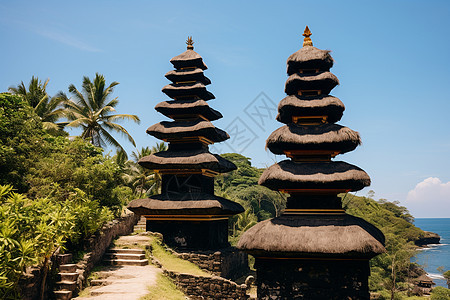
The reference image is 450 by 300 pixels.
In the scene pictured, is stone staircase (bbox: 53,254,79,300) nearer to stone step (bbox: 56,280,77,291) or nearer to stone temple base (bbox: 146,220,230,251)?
stone step (bbox: 56,280,77,291)

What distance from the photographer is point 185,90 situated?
2222cm

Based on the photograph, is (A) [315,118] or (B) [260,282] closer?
(B) [260,282]

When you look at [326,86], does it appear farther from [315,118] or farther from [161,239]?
[161,239]

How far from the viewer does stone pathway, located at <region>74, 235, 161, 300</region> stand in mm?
11695

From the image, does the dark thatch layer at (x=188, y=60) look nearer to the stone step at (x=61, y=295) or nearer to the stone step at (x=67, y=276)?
the stone step at (x=67, y=276)

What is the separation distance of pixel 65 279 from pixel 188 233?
832 centimetres

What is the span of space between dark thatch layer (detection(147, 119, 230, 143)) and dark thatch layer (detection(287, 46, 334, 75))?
7.45m

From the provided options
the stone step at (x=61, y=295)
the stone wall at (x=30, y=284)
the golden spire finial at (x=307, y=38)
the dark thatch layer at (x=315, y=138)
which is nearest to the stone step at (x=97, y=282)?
the stone step at (x=61, y=295)

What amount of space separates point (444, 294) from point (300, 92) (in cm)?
2280

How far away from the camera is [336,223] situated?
1178 centimetres

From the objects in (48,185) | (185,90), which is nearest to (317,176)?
(185,90)

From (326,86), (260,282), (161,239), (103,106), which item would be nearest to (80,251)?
(161,239)

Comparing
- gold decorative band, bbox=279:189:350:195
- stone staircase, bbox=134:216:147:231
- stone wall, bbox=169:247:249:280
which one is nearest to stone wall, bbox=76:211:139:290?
stone staircase, bbox=134:216:147:231

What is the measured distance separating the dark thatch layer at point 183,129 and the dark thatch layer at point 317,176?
8.62 meters
